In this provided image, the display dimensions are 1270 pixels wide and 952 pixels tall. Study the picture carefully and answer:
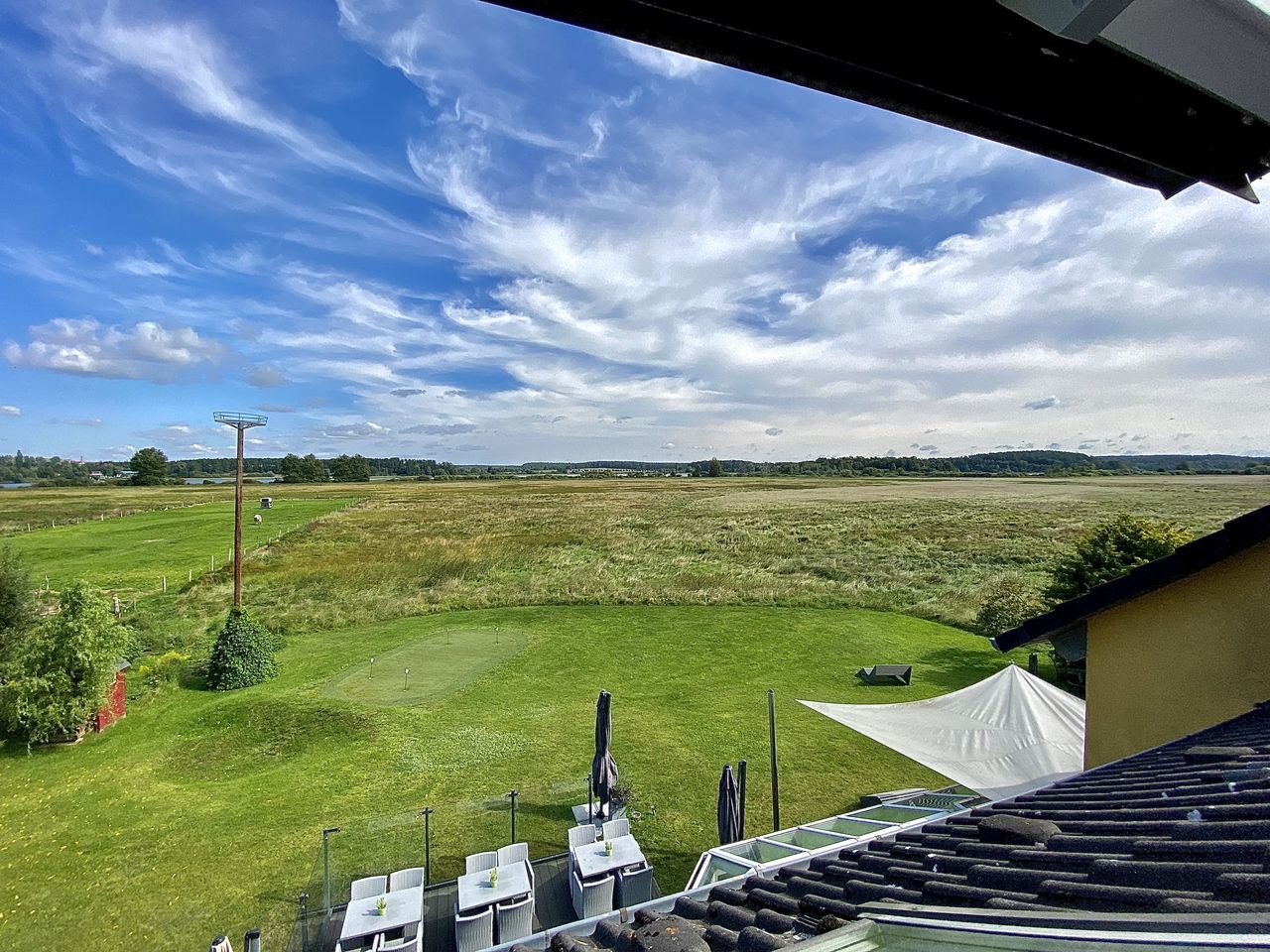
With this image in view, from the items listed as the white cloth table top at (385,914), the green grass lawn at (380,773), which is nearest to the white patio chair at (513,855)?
the white cloth table top at (385,914)

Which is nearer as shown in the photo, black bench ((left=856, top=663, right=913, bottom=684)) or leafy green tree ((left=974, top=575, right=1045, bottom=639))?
black bench ((left=856, top=663, right=913, bottom=684))

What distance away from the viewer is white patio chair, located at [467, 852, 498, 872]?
7.30 m

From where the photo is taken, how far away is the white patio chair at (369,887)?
695cm

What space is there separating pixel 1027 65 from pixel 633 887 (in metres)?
8.50

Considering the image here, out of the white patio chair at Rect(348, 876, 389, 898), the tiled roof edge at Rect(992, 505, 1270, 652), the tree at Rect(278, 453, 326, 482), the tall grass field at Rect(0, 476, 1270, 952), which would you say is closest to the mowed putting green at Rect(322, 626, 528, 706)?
the tall grass field at Rect(0, 476, 1270, 952)

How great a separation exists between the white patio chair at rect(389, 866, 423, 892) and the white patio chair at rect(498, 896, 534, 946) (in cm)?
115

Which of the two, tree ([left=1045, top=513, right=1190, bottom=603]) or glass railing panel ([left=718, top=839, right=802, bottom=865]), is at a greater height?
tree ([left=1045, top=513, right=1190, bottom=603])

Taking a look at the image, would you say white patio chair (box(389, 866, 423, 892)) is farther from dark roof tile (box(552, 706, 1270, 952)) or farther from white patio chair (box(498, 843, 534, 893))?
dark roof tile (box(552, 706, 1270, 952))

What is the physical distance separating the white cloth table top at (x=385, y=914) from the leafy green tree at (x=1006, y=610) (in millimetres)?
18046

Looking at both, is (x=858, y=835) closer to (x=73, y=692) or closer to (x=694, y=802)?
(x=694, y=802)

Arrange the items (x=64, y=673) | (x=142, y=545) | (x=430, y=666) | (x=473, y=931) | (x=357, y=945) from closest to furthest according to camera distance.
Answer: (x=357, y=945) < (x=473, y=931) < (x=64, y=673) < (x=430, y=666) < (x=142, y=545)

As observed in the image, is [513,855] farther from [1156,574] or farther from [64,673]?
[64,673]

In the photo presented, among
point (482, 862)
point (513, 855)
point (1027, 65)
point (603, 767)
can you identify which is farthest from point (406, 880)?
point (1027, 65)

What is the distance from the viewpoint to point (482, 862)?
7352 mm
